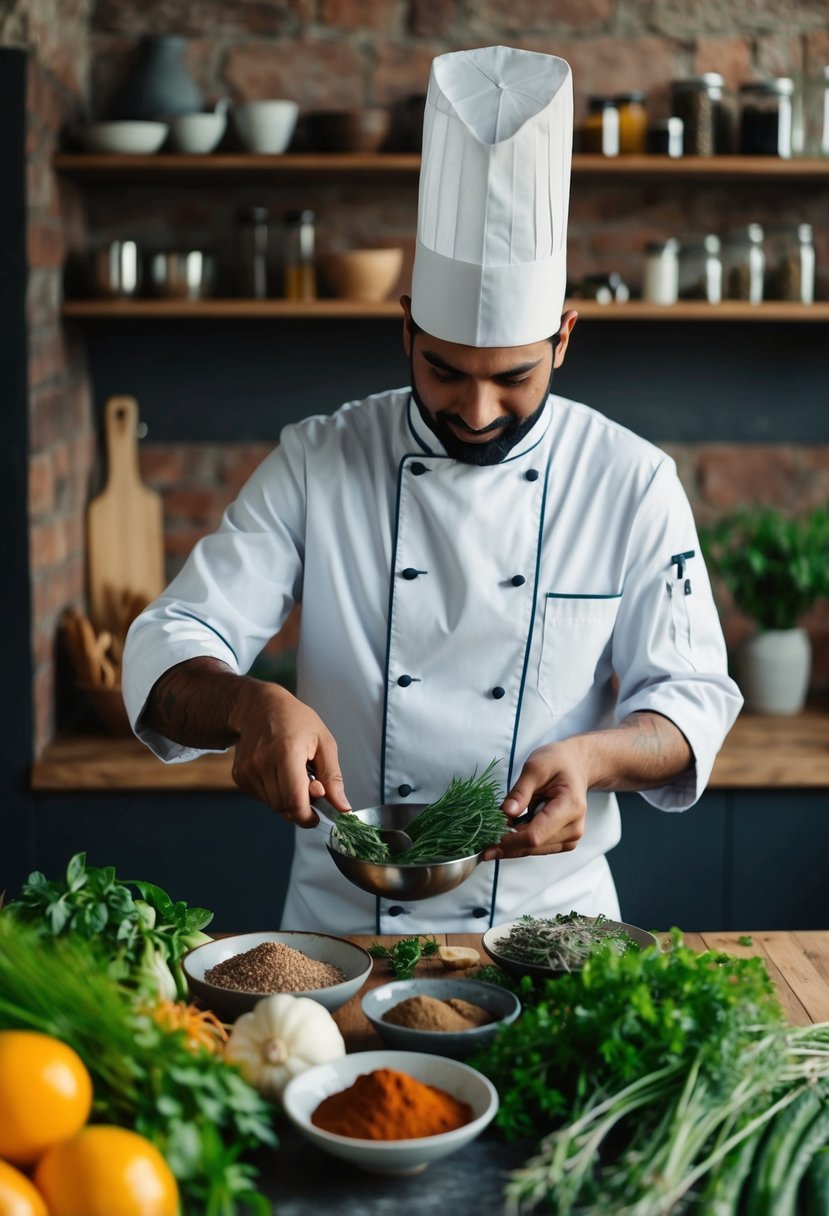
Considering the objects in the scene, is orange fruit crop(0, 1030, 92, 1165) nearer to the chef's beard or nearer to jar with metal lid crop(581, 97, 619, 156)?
the chef's beard

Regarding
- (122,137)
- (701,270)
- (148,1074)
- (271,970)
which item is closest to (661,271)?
(701,270)

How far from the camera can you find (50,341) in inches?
114

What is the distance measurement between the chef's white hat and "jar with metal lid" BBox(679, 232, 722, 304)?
133 centimetres

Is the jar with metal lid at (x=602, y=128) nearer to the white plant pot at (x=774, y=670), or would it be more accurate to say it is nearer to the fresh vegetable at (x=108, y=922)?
the white plant pot at (x=774, y=670)

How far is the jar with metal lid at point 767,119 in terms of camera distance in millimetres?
2992

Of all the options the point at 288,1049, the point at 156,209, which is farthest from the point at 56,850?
the point at 288,1049

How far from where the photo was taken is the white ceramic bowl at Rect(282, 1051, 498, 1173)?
1.02 m

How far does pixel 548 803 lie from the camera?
1.52 meters

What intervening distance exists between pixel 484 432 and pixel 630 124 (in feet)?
5.18

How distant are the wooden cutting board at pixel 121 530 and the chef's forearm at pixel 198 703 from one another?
4.91 feet

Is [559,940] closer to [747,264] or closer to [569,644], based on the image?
[569,644]

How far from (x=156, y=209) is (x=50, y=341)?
20.1 inches

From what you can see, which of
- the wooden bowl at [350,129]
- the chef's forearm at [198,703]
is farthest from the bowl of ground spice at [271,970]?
the wooden bowl at [350,129]

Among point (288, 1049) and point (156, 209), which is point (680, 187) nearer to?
point (156, 209)
